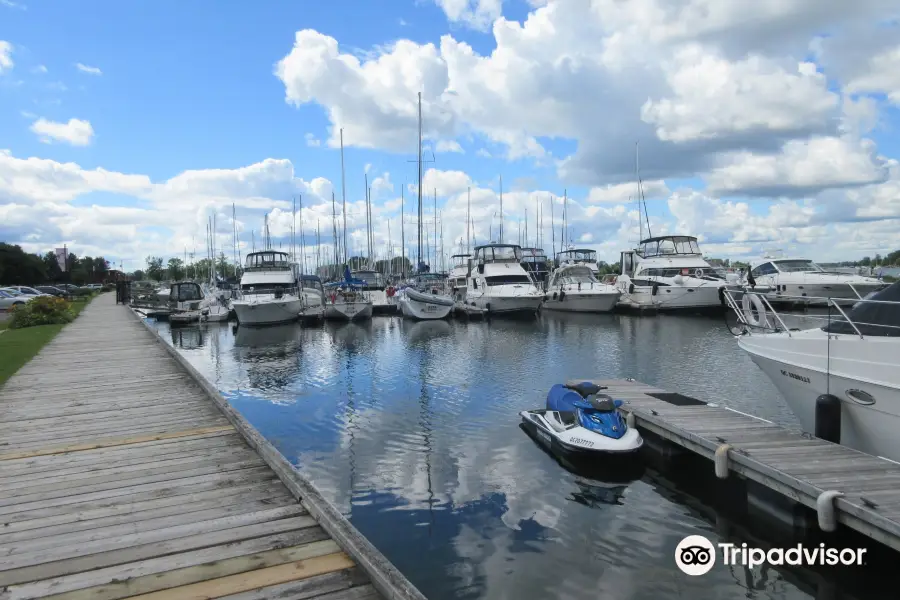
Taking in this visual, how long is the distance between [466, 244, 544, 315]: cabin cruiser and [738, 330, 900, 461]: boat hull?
29.1 metres

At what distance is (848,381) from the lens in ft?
27.3

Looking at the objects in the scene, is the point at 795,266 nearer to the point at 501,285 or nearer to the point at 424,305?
the point at 501,285

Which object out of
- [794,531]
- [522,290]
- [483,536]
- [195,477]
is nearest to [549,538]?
[483,536]

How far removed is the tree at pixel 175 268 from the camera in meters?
149

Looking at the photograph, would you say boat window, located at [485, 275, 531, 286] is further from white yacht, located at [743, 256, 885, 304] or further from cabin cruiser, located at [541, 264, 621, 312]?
white yacht, located at [743, 256, 885, 304]

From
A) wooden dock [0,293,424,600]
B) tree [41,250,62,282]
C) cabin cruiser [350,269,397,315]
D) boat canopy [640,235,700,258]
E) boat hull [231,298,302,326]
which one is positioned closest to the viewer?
wooden dock [0,293,424,600]

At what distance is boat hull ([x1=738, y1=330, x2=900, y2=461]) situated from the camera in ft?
25.6

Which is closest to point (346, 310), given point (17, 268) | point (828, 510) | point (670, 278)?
point (670, 278)

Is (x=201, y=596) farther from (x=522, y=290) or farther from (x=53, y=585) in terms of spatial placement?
(x=522, y=290)

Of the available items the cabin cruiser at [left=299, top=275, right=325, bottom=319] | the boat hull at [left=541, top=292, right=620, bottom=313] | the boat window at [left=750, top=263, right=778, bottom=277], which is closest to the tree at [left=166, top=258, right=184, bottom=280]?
the cabin cruiser at [left=299, top=275, right=325, bottom=319]

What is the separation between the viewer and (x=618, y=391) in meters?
13.0

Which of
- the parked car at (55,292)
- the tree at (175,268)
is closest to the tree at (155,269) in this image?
the tree at (175,268)

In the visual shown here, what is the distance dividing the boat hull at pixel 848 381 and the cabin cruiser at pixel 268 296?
31.7m

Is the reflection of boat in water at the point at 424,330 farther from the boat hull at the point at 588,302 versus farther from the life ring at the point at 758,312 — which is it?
the life ring at the point at 758,312
